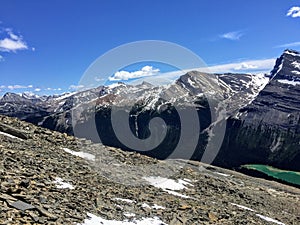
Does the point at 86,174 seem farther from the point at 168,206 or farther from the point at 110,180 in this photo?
Result: the point at 168,206

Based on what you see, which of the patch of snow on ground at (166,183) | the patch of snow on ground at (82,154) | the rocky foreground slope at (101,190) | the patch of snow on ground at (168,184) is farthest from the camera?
the patch of snow on ground at (82,154)

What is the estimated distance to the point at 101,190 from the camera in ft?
84.8

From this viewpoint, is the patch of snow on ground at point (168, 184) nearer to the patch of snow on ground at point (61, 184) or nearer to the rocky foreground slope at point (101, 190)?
the rocky foreground slope at point (101, 190)

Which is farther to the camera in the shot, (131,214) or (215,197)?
(215,197)

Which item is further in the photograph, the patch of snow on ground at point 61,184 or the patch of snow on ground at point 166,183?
the patch of snow on ground at point 166,183

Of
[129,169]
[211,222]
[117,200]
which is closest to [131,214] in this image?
[117,200]

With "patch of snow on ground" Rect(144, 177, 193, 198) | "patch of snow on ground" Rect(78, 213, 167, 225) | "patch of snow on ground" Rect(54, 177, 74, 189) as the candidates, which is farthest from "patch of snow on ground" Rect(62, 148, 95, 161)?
"patch of snow on ground" Rect(78, 213, 167, 225)

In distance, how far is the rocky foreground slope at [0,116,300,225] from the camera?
19078 mm

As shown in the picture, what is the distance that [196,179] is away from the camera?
42.8 meters

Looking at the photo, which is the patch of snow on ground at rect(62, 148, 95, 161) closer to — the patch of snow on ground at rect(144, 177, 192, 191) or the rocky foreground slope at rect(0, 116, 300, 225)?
the rocky foreground slope at rect(0, 116, 300, 225)

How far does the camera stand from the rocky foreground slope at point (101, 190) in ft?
62.6

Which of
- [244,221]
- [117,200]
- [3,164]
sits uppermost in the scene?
[3,164]

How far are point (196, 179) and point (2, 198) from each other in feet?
94.0

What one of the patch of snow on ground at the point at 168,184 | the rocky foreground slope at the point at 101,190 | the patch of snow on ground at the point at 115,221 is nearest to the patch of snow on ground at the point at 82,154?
the rocky foreground slope at the point at 101,190
